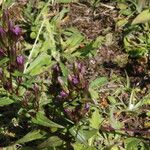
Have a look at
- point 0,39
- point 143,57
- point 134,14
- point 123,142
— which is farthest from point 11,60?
point 134,14

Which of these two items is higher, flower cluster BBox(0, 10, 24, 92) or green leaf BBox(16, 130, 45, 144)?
flower cluster BBox(0, 10, 24, 92)

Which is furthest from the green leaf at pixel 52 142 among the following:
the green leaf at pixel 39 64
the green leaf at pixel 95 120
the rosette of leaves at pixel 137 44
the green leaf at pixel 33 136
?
the rosette of leaves at pixel 137 44

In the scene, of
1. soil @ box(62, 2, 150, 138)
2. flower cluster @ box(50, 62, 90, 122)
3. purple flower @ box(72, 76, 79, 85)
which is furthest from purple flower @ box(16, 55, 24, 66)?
soil @ box(62, 2, 150, 138)

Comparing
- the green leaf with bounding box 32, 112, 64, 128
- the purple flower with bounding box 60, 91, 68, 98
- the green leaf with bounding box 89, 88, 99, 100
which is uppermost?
the purple flower with bounding box 60, 91, 68, 98

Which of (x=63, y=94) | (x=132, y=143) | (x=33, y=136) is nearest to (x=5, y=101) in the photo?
(x=33, y=136)

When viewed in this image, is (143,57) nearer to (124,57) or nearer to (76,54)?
(124,57)

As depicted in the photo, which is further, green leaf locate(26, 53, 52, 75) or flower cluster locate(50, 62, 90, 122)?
green leaf locate(26, 53, 52, 75)

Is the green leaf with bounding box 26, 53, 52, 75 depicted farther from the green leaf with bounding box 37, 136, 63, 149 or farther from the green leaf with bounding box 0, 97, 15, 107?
the green leaf with bounding box 37, 136, 63, 149
